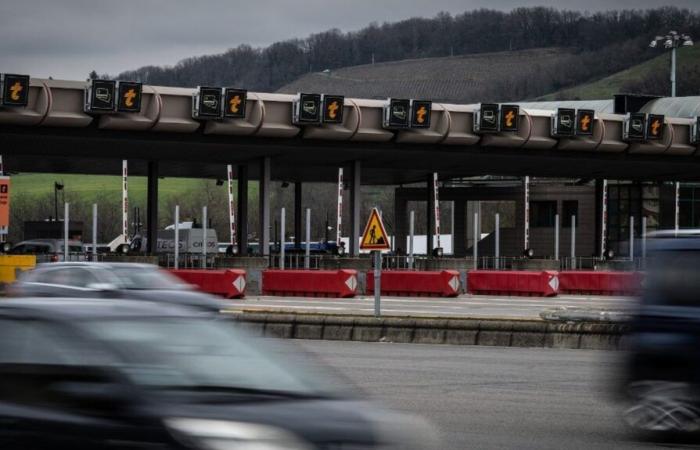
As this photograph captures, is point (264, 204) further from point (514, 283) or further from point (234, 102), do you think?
point (514, 283)

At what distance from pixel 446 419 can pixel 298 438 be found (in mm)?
6756

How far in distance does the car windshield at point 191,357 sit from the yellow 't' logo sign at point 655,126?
48.6 m

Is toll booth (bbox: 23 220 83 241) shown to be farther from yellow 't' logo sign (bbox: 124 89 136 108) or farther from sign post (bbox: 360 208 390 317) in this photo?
sign post (bbox: 360 208 390 317)

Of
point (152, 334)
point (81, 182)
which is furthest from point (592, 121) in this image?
point (81, 182)

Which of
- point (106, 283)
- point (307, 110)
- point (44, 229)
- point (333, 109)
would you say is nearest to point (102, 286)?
point (106, 283)

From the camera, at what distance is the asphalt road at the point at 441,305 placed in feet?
110

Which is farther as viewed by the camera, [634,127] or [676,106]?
[676,106]

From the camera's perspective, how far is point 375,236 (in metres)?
27.6

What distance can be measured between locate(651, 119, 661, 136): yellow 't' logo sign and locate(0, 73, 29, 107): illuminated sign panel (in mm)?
25650

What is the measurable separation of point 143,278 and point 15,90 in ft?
72.0

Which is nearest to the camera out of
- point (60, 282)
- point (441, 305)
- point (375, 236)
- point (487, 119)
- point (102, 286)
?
point (102, 286)

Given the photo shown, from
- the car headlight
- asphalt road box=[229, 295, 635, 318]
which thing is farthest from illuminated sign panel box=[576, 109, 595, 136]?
the car headlight

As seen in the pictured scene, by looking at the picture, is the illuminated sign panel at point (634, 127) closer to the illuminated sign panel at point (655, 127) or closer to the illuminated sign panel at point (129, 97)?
the illuminated sign panel at point (655, 127)

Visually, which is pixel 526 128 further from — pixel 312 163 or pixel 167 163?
pixel 167 163
